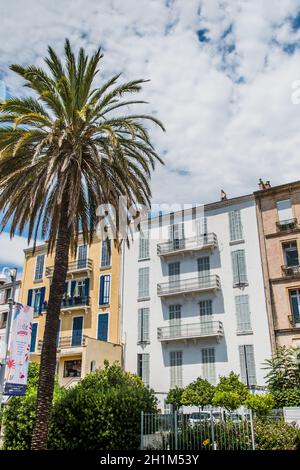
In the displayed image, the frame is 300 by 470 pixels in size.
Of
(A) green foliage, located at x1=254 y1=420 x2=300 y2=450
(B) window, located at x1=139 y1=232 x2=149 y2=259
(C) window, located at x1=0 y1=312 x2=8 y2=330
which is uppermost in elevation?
(B) window, located at x1=139 y1=232 x2=149 y2=259

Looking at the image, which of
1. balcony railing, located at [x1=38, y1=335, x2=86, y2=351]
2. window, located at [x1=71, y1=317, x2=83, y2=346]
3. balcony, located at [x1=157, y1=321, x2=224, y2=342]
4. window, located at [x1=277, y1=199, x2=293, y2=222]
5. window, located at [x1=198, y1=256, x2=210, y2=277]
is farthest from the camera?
window, located at [x1=71, y1=317, x2=83, y2=346]

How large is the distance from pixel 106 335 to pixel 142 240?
884cm

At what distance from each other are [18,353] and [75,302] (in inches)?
938

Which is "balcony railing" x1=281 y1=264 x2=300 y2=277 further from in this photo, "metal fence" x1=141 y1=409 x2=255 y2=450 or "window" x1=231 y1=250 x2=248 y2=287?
"metal fence" x1=141 y1=409 x2=255 y2=450

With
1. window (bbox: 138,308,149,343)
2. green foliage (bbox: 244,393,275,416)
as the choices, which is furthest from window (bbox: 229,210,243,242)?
green foliage (bbox: 244,393,275,416)

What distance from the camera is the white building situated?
32562mm

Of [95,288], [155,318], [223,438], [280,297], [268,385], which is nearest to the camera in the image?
[223,438]

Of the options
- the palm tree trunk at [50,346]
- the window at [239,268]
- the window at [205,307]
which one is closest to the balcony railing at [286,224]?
the window at [239,268]

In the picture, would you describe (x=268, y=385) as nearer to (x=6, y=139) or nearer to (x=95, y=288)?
(x=95, y=288)

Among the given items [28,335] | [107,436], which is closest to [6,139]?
[28,335]

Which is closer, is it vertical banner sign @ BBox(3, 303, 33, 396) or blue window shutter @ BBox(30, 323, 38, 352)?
vertical banner sign @ BBox(3, 303, 33, 396)

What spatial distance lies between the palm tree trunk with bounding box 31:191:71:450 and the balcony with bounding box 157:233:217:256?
20180 mm

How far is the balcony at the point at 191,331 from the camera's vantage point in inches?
1305

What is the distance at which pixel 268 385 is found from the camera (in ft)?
94.6
